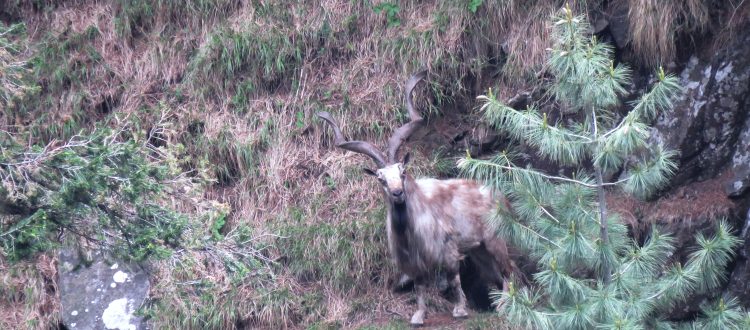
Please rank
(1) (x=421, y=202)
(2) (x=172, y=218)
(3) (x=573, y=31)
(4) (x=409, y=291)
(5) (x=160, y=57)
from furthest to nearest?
(5) (x=160, y=57) < (4) (x=409, y=291) < (1) (x=421, y=202) < (2) (x=172, y=218) < (3) (x=573, y=31)

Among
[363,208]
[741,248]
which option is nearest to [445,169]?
[363,208]

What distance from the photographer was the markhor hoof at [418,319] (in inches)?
352

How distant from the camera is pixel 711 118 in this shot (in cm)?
838

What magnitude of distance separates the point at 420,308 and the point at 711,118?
116 inches

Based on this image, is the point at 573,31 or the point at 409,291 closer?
the point at 573,31

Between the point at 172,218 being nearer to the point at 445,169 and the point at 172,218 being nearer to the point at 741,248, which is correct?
the point at 445,169

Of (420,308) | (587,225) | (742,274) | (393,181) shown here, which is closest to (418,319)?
(420,308)

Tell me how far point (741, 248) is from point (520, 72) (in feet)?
9.72

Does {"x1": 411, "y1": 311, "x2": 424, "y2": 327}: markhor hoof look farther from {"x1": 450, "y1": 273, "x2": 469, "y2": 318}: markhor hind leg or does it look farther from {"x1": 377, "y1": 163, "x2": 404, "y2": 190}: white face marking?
{"x1": 377, "y1": 163, "x2": 404, "y2": 190}: white face marking

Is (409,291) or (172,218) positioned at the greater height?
(172,218)

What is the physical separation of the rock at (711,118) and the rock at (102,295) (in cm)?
497

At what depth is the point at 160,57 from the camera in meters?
11.5

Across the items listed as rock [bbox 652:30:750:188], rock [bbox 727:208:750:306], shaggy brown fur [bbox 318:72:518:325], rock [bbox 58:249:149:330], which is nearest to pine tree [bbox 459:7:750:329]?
rock [bbox 727:208:750:306]

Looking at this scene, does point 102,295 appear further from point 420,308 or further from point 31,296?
point 420,308
